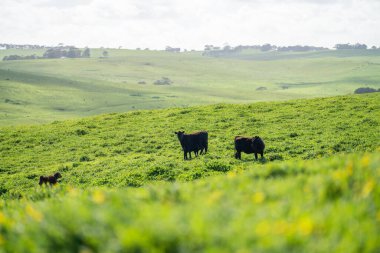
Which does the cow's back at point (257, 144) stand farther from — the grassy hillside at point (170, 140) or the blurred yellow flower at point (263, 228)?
the blurred yellow flower at point (263, 228)

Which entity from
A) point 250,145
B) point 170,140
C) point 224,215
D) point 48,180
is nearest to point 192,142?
point 250,145

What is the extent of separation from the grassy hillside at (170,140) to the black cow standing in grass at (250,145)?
0.49 meters

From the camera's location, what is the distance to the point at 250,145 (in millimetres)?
20734

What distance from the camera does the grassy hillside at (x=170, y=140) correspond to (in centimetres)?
2061

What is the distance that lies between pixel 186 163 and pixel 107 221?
16404 mm

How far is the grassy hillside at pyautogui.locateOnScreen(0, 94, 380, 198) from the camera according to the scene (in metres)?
20.6

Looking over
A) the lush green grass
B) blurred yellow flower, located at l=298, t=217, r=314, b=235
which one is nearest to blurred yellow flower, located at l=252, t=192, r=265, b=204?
the lush green grass

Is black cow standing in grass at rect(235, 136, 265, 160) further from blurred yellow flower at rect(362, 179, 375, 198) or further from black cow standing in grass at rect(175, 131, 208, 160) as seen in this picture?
blurred yellow flower at rect(362, 179, 375, 198)

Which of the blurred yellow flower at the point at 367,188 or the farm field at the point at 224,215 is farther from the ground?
the blurred yellow flower at the point at 367,188

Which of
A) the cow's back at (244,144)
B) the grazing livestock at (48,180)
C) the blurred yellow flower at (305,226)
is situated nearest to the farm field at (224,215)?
the blurred yellow flower at (305,226)

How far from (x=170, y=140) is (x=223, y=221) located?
78.2 ft

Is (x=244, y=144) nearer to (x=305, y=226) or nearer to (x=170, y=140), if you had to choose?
(x=170, y=140)

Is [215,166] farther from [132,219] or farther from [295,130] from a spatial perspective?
[132,219]

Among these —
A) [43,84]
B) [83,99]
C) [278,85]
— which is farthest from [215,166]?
[278,85]
